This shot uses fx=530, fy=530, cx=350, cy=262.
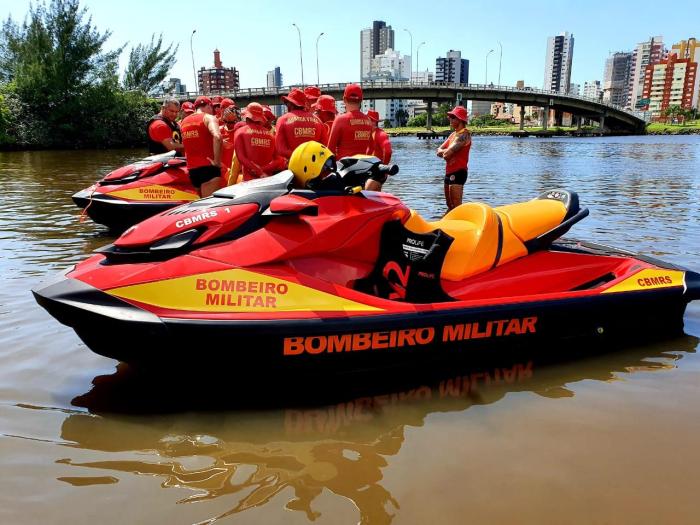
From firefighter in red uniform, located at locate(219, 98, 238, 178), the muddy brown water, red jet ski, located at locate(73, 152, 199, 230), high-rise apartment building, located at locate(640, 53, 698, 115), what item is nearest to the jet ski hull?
the muddy brown water

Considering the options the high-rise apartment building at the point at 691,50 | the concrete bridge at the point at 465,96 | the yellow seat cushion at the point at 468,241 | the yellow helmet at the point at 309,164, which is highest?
the high-rise apartment building at the point at 691,50

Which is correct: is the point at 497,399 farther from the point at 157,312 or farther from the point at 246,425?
the point at 157,312

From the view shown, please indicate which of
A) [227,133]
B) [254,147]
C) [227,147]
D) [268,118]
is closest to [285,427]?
[254,147]

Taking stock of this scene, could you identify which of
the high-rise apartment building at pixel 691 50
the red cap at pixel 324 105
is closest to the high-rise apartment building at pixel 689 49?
the high-rise apartment building at pixel 691 50

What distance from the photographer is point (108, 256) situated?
9.60ft

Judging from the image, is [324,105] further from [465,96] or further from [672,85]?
[672,85]

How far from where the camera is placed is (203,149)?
7148mm

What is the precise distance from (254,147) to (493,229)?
13.0 feet

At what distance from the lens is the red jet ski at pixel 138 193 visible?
24.8ft

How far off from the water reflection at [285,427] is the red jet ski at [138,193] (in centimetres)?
484

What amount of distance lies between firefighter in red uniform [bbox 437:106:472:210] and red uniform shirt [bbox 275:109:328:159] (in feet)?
5.87

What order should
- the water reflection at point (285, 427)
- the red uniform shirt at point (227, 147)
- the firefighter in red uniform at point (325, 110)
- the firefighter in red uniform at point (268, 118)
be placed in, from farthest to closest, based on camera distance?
the firefighter in red uniform at point (325, 110) → the red uniform shirt at point (227, 147) → the firefighter in red uniform at point (268, 118) → the water reflection at point (285, 427)

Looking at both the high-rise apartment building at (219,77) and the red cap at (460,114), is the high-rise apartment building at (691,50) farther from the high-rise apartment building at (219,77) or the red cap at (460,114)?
the red cap at (460,114)

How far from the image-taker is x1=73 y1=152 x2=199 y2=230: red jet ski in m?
7.57
